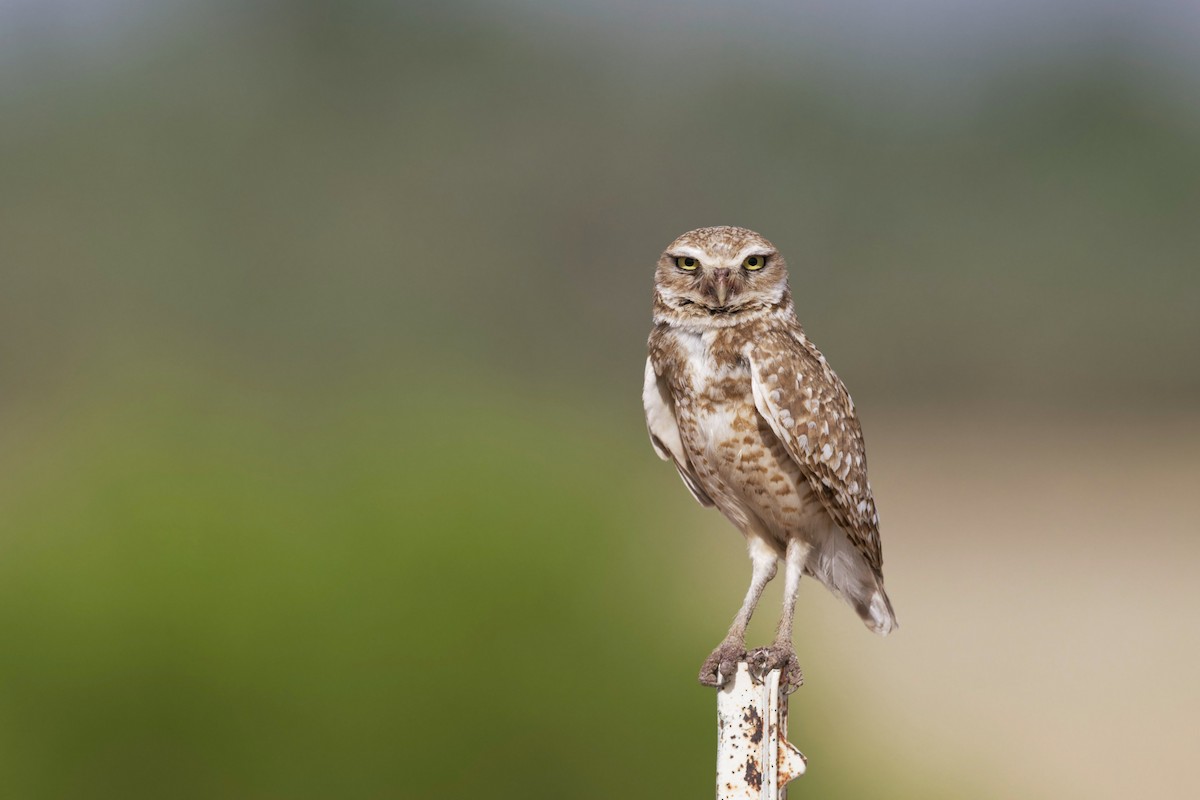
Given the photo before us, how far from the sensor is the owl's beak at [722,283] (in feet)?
8.74

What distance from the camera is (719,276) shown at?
8.75 ft

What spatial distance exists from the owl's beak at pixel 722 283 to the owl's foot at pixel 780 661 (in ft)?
2.61

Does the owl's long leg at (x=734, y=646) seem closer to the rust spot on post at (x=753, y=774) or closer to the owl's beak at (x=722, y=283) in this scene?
the rust spot on post at (x=753, y=774)

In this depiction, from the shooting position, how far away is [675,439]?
3068 mm

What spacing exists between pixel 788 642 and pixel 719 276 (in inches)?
34.4

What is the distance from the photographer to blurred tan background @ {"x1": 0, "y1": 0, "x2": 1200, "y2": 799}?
409 centimetres

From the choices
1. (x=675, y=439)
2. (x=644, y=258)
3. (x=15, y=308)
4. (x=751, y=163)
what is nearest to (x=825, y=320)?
(x=751, y=163)

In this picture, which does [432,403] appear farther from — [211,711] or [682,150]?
[682,150]

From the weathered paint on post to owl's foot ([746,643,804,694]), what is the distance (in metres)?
0.40

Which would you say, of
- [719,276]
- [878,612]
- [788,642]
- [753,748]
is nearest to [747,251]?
[719,276]

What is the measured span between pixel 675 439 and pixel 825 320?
1176cm

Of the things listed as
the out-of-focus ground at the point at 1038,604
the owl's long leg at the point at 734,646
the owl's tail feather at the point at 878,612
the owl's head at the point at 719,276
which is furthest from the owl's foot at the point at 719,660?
the out-of-focus ground at the point at 1038,604

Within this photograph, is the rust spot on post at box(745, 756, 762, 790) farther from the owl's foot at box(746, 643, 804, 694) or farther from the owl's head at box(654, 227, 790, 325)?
the owl's head at box(654, 227, 790, 325)

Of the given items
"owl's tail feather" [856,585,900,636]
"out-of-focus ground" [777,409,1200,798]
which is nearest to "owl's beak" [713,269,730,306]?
"owl's tail feather" [856,585,900,636]
